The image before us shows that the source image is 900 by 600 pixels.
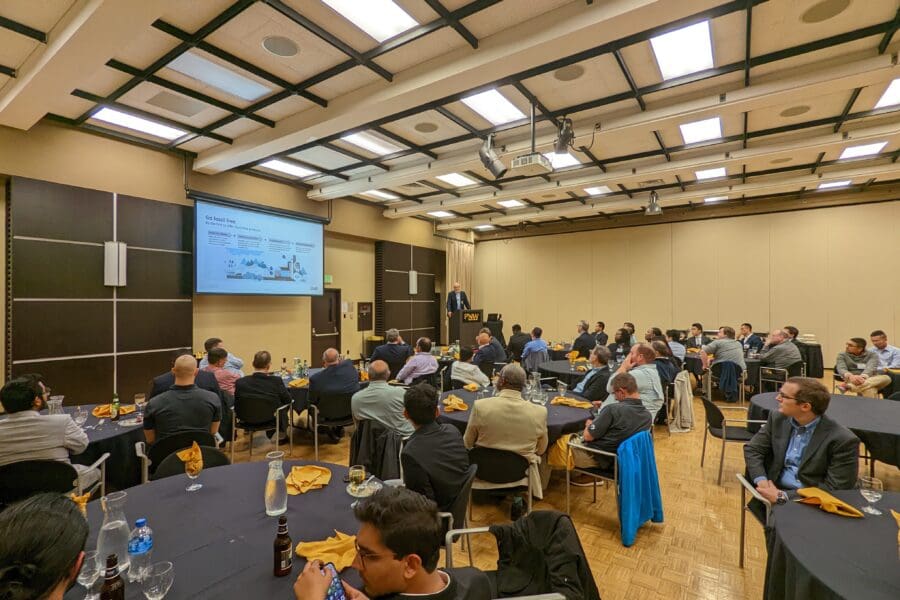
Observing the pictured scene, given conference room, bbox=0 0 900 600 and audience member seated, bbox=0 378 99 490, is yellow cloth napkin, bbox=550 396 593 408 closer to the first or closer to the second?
conference room, bbox=0 0 900 600

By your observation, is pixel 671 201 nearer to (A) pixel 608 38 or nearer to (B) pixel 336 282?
(A) pixel 608 38

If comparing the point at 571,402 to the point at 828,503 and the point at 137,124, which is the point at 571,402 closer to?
the point at 828,503

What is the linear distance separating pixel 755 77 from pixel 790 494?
183 inches

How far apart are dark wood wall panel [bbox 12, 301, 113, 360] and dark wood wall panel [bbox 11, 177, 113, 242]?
3.10 ft

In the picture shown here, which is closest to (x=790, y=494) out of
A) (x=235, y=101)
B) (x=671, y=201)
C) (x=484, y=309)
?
(x=235, y=101)

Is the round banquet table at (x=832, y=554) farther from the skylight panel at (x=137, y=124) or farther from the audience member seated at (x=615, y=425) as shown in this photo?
the skylight panel at (x=137, y=124)

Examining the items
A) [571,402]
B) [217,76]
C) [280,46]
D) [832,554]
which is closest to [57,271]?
[217,76]

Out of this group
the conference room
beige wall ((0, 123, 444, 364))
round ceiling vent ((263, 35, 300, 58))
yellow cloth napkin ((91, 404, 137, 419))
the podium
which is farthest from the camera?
the podium

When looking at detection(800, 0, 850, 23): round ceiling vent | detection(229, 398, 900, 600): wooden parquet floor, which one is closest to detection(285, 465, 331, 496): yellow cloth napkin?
detection(229, 398, 900, 600): wooden parquet floor

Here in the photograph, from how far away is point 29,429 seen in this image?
2.48 metres

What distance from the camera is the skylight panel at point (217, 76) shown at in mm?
4273

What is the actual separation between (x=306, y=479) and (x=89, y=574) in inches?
34.6

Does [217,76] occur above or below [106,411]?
above

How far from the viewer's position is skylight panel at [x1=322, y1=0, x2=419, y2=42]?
3.49 meters
